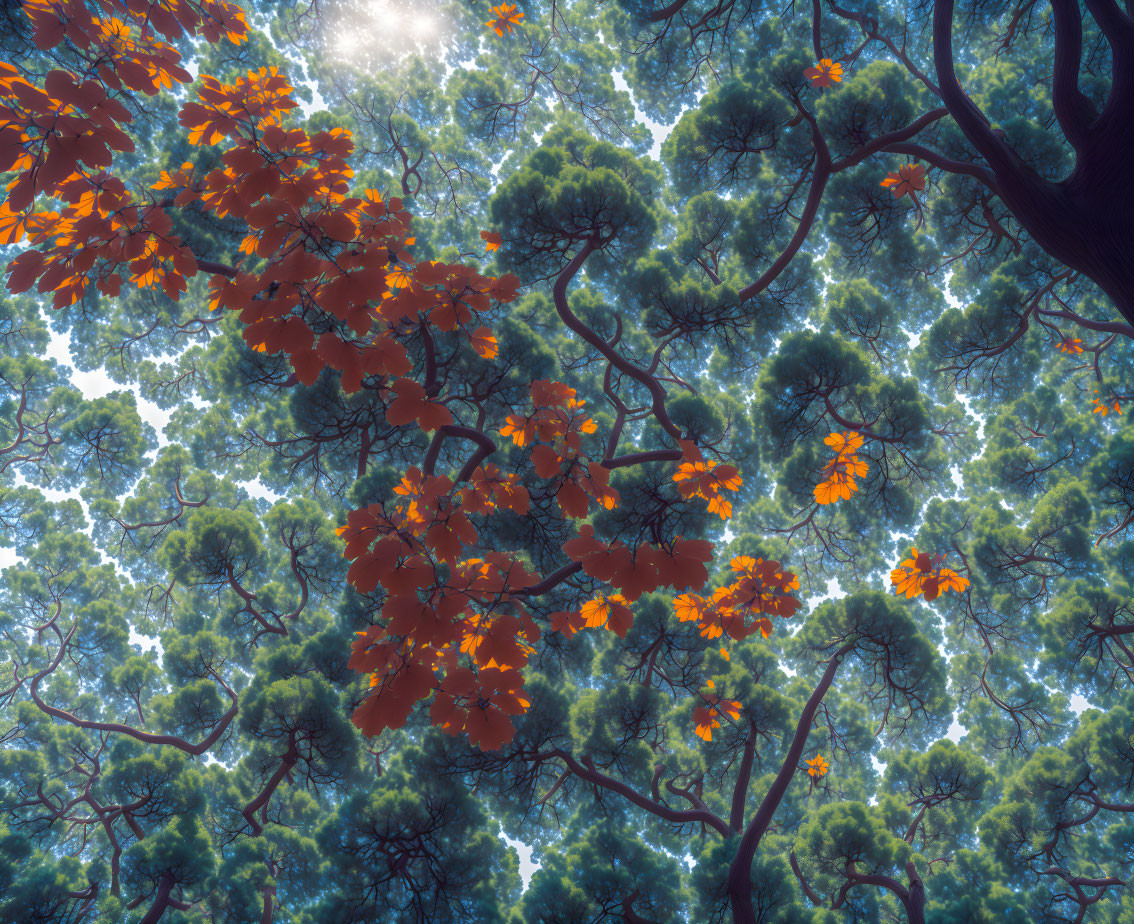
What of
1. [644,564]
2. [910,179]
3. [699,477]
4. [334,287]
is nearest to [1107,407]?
[910,179]

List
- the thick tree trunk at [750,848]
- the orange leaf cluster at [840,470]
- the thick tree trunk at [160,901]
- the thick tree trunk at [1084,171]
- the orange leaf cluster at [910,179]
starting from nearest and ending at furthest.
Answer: the thick tree trunk at [1084,171] → the orange leaf cluster at [840,470] → the thick tree trunk at [750,848] → the orange leaf cluster at [910,179] → the thick tree trunk at [160,901]

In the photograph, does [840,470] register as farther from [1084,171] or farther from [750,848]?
[750,848]

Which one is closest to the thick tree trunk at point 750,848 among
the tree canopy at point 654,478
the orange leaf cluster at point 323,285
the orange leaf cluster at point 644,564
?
the tree canopy at point 654,478

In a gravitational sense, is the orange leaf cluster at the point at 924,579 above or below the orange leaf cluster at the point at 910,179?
below

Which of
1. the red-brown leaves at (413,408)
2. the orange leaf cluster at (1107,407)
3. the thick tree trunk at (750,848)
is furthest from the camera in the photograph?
the orange leaf cluster at (1107,407)

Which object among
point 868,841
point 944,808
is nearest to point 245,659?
point 868,841

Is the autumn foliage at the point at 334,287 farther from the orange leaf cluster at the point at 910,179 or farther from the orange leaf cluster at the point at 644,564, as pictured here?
the orange leaf cluster at the point at 910,179
